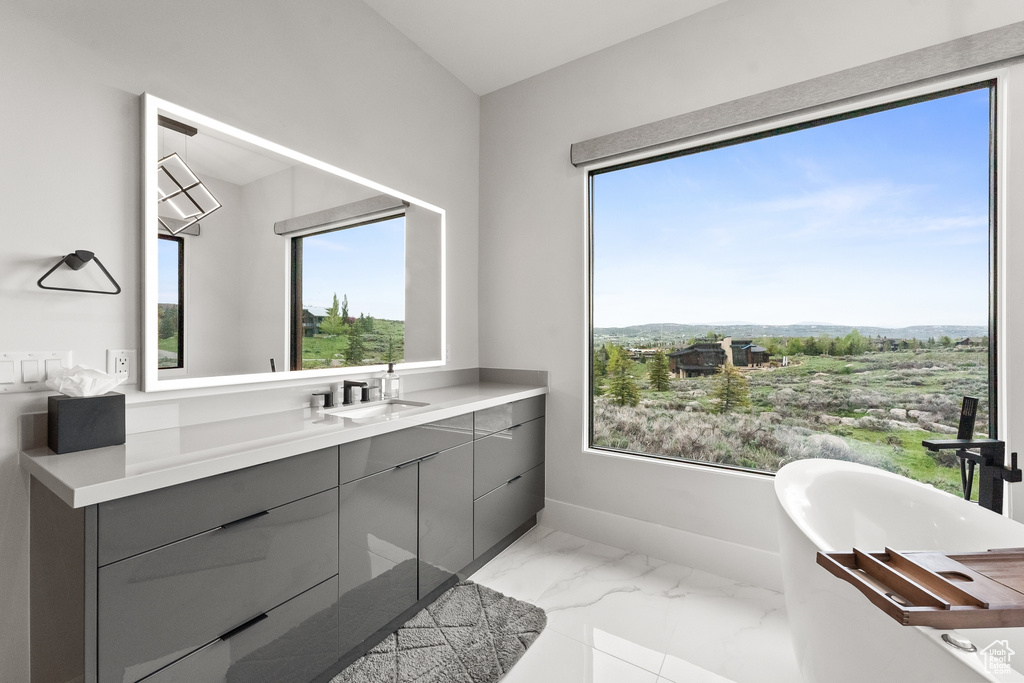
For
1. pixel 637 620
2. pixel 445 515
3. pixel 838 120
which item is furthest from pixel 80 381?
pixel 838 120

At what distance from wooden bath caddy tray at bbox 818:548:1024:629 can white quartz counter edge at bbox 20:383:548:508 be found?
1438 millimetres

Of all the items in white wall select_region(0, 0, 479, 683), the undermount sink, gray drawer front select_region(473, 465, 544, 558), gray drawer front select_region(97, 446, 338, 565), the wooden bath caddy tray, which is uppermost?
white wall select_region(0, 0, 479, 683)

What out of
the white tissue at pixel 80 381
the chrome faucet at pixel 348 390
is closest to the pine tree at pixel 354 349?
the chrome faucet at pixel 348 390

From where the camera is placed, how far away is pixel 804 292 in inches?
86.2

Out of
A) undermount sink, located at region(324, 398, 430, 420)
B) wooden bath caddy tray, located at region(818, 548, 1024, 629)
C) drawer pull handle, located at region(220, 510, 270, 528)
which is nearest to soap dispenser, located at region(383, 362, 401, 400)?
undermount sink, located at region(324, 398, 430, 420)

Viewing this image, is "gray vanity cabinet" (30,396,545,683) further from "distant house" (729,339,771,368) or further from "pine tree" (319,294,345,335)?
"distant house" (729,339,771,368)

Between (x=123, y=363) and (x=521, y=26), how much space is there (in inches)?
97.2

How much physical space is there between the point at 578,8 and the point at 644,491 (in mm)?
2645

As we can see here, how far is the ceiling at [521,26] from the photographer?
2.32 m

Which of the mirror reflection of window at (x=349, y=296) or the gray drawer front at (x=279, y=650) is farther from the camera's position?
the mirror reflection of window at (x=349, y=296)

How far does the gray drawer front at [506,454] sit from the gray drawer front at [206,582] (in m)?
0.86

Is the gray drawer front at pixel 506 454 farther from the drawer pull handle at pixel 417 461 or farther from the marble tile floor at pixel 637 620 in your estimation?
the marble tile floor at pixel 637 620

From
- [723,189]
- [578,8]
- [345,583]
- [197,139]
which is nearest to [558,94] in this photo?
[578,8]

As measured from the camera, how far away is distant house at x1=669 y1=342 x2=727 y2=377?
2398 mm
